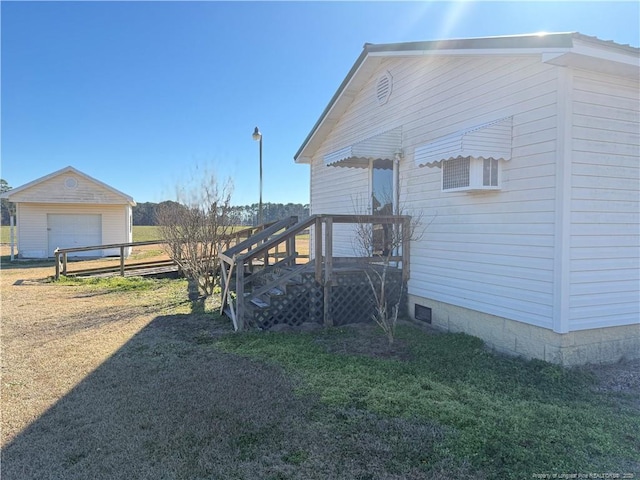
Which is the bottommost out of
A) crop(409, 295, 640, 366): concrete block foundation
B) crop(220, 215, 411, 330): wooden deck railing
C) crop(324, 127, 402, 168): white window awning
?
crop(409, 295, 640, 366): concrete block foundation

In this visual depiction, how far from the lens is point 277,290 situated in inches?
258

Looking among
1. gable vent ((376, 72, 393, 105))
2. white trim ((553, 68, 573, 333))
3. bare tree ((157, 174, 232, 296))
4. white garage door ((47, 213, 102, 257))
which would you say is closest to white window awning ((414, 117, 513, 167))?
white trim ((553, 68, 573, 333))

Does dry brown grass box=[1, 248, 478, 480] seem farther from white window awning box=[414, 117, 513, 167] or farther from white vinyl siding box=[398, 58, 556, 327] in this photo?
white window awning box=[414, 117, 513, 167]

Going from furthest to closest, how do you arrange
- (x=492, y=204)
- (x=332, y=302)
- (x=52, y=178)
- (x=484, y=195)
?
(x=52, y=178)
(x=332, y=302)
(x=484, y=195)
(x=492, y=204)

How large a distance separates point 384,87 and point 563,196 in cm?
433

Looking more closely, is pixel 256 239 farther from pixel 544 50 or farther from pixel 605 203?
pixel 605 203

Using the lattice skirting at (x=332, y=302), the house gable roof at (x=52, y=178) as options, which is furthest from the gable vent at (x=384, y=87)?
the house gable roof at (x=52, y=178)

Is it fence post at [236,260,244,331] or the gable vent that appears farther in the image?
the gable vent

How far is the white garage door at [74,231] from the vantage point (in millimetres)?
18312

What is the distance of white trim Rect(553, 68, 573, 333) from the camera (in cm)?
399

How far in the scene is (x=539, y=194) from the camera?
4.24m

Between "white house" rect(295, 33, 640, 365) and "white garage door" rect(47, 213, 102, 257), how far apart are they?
1800cm

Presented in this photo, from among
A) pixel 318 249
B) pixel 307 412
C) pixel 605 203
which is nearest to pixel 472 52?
pixel 605 203

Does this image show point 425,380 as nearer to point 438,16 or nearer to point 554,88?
point 554,88
